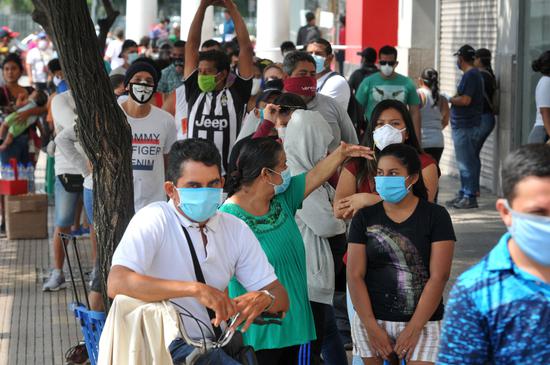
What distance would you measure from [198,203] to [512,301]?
1.51m

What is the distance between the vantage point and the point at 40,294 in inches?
400

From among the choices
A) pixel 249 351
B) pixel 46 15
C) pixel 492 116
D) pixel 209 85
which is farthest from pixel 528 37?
pixel 249 351

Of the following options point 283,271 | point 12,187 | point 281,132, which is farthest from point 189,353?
point 12,187

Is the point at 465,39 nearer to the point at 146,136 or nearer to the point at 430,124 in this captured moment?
the point at 430,124

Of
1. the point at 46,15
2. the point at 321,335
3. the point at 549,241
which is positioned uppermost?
the point at 46,15

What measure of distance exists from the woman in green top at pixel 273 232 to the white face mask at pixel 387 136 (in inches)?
30.6

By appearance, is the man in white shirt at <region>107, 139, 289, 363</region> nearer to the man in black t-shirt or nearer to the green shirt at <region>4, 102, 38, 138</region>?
the man in black t-shirt

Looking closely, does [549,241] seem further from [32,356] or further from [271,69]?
[271,69]

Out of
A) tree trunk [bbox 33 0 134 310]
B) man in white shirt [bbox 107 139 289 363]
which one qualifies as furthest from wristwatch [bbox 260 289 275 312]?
tree trunk [bbox 33 0 134 310]

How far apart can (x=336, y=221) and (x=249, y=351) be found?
2243 millimetres

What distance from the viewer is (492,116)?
48.0 ft

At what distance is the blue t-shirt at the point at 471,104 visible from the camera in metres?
14.0

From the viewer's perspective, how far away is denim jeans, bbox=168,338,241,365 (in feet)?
14.2

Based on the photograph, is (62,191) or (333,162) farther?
(62,191)
